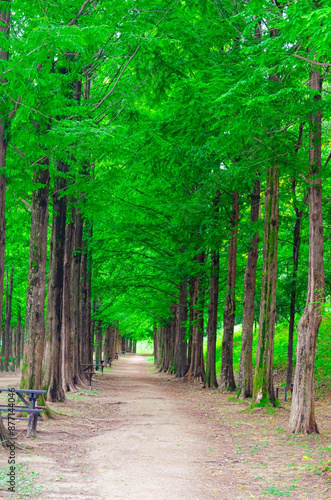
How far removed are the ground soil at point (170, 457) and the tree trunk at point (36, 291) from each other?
127 centimetres

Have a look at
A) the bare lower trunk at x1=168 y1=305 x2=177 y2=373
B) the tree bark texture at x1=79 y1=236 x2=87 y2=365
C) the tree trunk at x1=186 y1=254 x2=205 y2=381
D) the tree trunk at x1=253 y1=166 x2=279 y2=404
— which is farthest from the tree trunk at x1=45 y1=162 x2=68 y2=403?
the bare lower trunk at x1=168 y1=305 x2=177 y2=373

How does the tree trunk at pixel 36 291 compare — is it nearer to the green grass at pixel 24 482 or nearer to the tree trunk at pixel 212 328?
the green grass at pixel 24 482

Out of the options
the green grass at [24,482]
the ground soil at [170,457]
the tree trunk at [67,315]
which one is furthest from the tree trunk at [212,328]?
the green grass at [24,482]

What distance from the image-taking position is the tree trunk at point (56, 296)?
45.8 feet

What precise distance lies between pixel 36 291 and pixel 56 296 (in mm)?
2699

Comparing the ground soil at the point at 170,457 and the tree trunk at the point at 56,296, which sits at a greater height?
the tree trunk at the point at 56,296

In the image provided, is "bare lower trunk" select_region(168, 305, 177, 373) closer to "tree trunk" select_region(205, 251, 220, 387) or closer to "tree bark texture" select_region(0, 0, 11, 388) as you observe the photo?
"tree trunk" select_region(205, 251, 220, 387)

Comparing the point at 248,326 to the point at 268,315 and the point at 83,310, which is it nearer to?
the point at 268,315

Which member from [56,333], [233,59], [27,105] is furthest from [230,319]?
[27,105]

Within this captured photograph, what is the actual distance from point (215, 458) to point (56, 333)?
7.23 m

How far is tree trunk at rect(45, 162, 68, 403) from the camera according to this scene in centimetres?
1395

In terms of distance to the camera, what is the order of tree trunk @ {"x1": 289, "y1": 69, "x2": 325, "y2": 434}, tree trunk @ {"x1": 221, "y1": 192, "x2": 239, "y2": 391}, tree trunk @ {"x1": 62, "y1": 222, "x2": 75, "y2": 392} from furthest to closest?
tree trunk @ {"x1": 221, "y1": 192, "x2": 239, "y2": 391} < tree trunk @ {"x1": 62, "y1": 222, "x2": 75, "y2": 392} < tree trunk @ {"x1": 289, "y1": 69, "x2": 325, "y2": 434}

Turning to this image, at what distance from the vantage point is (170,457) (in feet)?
26.2

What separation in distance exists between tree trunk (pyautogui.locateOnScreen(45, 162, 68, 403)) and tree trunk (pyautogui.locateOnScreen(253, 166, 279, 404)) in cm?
558
